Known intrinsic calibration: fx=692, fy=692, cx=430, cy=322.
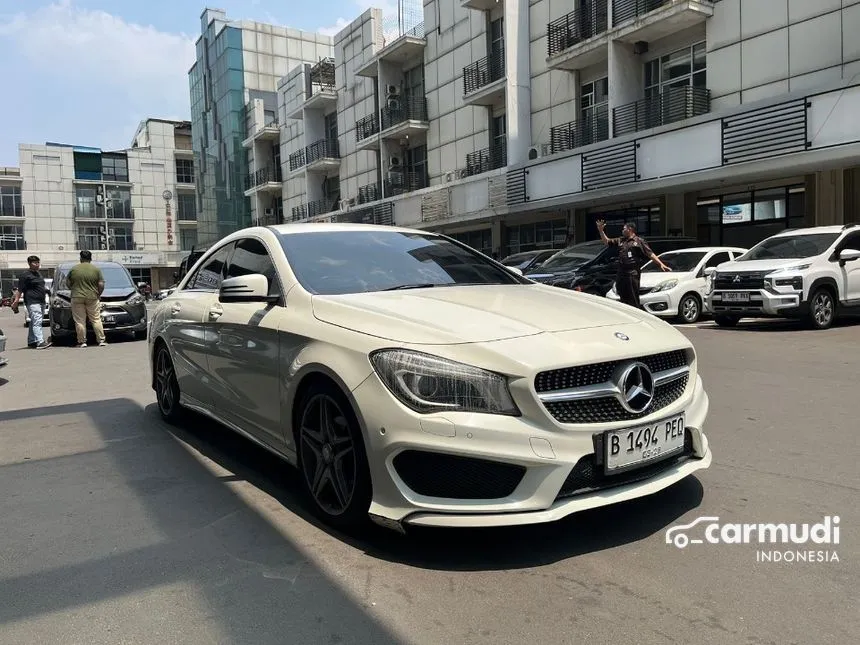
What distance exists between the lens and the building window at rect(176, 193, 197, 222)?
6850cm

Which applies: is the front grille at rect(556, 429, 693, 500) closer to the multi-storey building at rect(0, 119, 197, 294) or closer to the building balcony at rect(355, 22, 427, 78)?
the building balcony at rect(355, 22, 427, 78)

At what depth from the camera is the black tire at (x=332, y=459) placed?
10.0 feet

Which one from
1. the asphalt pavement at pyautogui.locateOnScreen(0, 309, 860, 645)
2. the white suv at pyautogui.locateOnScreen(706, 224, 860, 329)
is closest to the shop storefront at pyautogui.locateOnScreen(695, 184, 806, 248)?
the white suv at pyautogui.locateOnScreen(706, 224, 860, 329)

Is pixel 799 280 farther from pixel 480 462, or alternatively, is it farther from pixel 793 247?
pixel 480 462

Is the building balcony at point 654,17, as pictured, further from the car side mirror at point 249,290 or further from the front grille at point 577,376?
the front grille at point 577,376

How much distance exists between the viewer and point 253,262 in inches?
178

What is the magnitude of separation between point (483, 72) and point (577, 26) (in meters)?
4.87

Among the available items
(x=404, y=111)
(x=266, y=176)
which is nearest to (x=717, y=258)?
(x=404, y=111)

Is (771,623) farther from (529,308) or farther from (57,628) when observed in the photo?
(57,628)

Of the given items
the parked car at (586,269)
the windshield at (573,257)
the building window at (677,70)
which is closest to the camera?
the parked car at (586,269)

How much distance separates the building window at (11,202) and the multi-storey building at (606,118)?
1592 inches

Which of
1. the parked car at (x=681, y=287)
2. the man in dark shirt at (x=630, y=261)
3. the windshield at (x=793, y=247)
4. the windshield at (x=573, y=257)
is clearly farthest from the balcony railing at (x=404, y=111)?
the man in dark shirt at (x=630, y=261)

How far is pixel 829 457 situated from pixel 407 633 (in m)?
3.12

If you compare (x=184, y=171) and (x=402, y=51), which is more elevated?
(x=184, y=171)
